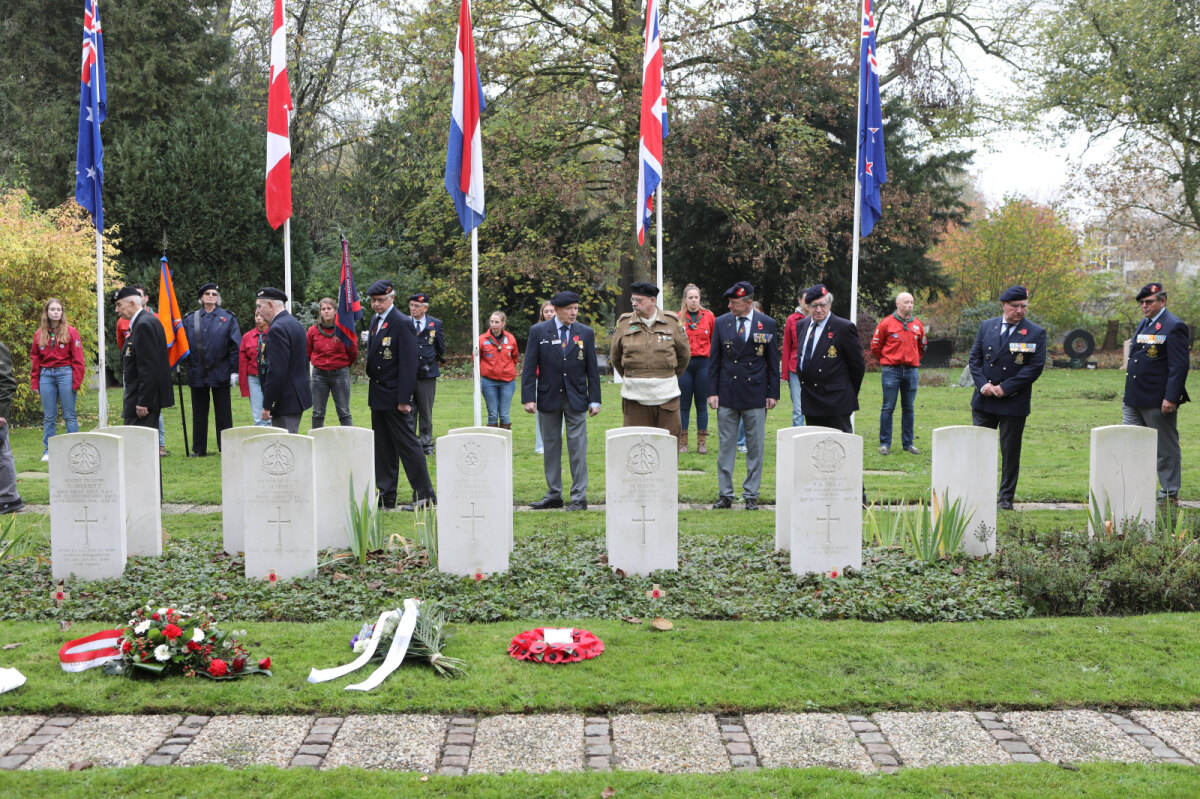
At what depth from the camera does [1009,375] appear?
9.30m

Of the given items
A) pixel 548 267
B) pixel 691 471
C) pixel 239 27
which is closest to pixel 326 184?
pixel 239 27

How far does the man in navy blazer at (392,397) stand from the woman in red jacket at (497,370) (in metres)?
3.12

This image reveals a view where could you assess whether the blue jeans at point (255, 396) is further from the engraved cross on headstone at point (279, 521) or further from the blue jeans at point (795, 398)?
the blue jeans at point (795, 398)

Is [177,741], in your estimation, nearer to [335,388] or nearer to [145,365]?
[145,365]

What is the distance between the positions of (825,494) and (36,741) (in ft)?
15.8

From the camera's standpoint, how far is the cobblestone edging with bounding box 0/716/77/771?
13.5 ft

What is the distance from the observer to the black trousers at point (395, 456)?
29.3 feet

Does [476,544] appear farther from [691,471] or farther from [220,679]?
[691,471]

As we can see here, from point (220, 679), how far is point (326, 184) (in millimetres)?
25498

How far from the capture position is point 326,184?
2861 cm

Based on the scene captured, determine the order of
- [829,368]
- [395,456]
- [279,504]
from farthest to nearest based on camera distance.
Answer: [395,456] < [829,368] < [279,504]

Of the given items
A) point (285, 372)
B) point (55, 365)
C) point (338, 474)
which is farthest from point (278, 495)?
point (55, 365)

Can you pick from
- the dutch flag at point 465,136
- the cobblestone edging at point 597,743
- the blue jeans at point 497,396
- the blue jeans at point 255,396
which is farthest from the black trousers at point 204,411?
the cobblestone edging at point 597,743

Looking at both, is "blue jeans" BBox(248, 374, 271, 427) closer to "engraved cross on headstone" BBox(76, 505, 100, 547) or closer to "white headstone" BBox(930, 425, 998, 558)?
"engraved cross on headstone" BBox(76, 505, 100, 547)
